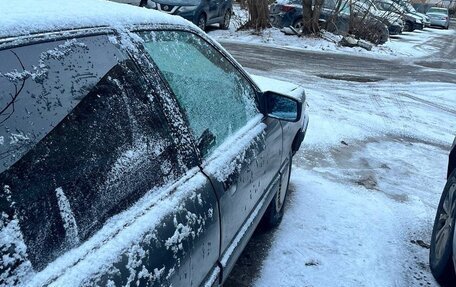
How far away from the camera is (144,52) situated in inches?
73.2

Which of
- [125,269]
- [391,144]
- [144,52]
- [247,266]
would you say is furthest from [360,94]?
[125,269]

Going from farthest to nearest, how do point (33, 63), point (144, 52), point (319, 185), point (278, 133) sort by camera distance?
point (319, 185) → point (278, 133) → point (144, 52) → point (33, 63)

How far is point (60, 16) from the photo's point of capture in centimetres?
150

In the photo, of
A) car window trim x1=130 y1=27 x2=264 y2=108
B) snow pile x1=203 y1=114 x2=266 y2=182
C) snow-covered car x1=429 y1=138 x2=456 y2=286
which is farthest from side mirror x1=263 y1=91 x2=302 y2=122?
snow-covered car x1=429 y1=138 x2=456 y2=286

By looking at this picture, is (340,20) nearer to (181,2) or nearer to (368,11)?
(368,11)

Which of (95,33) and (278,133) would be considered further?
(278,133)

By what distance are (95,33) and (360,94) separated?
809cm

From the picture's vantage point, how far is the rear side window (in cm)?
120

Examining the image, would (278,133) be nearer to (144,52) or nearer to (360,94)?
(144,52)

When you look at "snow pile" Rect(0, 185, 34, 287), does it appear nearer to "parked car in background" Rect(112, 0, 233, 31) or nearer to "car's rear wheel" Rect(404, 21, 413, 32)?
"parked car in background" Rect(112, 0, 233, 31)

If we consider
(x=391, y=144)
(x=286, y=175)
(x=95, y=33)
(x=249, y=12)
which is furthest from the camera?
(x=249, y=12)

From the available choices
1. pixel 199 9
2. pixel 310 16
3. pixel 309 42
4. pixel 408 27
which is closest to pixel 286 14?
pixel 310 16

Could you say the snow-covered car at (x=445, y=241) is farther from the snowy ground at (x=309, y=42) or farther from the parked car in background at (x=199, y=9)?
the snowy ground at (x=309, y=42)

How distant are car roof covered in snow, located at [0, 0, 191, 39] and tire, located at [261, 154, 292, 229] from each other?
73.9 inches
